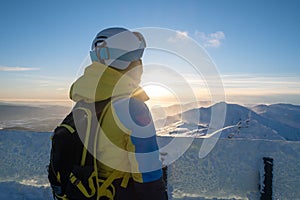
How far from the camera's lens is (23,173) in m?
5.85

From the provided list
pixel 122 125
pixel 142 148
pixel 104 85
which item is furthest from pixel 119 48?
pixel 142 148

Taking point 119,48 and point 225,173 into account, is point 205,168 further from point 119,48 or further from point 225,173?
point 119,48

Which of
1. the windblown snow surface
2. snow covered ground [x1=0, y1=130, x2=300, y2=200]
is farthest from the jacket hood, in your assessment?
snow covered ground [x1=0, y1=130, x2=300, y2=200]

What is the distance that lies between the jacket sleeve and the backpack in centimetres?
16

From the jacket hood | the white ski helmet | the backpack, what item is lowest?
the backpack

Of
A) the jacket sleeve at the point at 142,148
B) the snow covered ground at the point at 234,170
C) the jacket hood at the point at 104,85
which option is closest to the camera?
the jacket sleeve at the point at 142,148

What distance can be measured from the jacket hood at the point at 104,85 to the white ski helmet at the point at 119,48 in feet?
0.17

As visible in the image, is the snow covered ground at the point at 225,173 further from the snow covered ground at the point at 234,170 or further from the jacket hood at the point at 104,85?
the jacket hood at the point at 104,85

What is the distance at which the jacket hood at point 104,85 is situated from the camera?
183 centimetres

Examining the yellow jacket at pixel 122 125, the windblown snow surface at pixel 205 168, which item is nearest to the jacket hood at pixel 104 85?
the yellow jacket at pixel 122 125

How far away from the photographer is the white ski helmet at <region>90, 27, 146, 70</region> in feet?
6.11

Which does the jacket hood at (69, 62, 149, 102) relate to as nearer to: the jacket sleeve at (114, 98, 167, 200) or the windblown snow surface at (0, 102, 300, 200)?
the jacket sleeve at (114, 98, 167, 200)

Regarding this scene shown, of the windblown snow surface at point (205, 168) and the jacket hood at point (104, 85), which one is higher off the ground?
the jacket hood at point (104, 85)

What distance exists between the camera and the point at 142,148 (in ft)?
5.72
